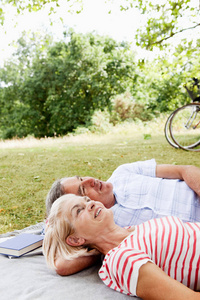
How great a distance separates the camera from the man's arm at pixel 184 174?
229 cm

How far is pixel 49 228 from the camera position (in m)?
1.78

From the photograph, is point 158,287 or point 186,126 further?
point 186,126

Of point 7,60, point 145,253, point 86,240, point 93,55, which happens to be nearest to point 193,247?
point 145,253

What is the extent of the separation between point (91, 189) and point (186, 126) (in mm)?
4468

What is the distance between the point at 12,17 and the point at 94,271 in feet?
22.0

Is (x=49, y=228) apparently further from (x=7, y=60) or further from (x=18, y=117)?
(x=7, y=60)

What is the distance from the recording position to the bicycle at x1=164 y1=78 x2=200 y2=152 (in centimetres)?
616

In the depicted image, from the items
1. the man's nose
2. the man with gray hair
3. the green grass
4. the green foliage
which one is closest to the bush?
the green foliage

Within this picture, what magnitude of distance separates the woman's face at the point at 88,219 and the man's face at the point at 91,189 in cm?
50

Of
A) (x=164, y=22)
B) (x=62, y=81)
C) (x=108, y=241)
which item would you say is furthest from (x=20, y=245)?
(x=62, y=81)

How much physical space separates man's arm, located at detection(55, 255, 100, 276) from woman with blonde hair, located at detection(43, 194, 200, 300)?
0.04m

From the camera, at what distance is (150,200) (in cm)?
223

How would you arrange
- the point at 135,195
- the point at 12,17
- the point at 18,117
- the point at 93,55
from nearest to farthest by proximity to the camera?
the point at 135,195 < the point at 12,17 < the point at 93,55 < the point at 18,117

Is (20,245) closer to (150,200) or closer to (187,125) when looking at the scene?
(150,200)
